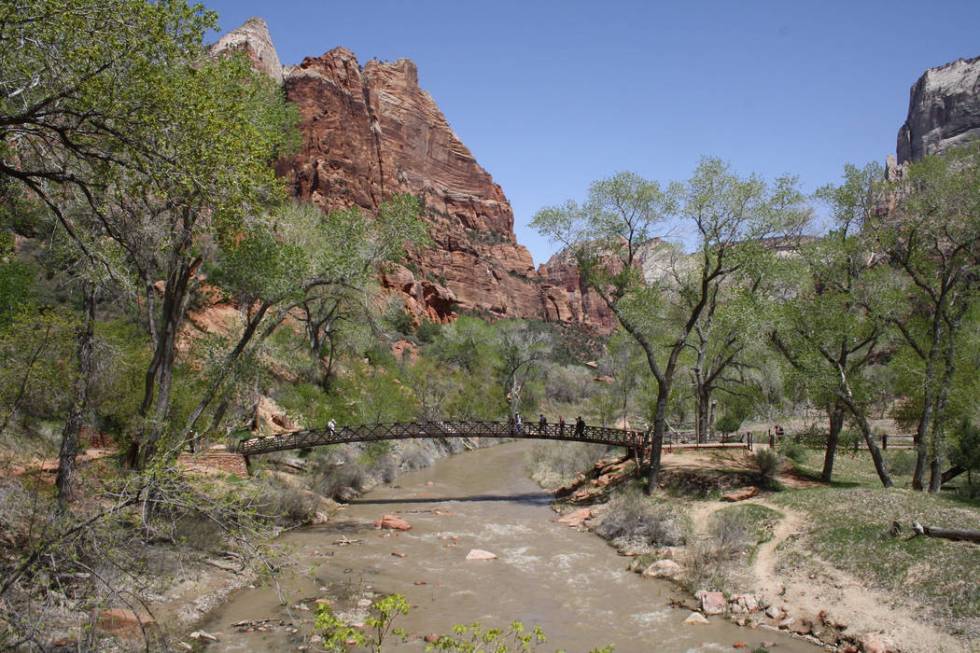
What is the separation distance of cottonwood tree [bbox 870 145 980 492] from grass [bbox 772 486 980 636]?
2.82 meters

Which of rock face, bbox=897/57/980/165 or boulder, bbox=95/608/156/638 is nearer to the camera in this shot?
boulder, bbox=95/608/156/638

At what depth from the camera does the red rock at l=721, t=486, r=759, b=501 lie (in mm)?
19922

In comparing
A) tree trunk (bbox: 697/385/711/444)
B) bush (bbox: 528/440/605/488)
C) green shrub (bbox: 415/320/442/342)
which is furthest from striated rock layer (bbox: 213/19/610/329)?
tree trunk (bbox: 697/385/711/444)

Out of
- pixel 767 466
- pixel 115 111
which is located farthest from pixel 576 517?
pixel 115 111

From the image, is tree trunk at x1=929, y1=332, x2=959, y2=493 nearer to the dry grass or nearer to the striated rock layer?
the dry grass

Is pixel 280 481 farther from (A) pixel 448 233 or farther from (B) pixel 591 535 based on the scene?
(A) pixel 448 233

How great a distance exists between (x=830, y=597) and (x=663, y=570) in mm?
3930

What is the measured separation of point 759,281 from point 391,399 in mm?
17723

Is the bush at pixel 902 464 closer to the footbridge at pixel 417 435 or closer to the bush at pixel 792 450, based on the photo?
the bush at pixel 792 450

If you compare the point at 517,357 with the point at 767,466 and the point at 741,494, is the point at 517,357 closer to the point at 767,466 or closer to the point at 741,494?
the point at 767,466

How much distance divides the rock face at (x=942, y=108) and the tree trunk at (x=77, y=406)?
12572 cm

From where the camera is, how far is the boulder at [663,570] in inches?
615

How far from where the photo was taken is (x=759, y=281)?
21.3 metres

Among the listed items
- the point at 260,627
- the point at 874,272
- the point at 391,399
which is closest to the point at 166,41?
the point at 260,627
